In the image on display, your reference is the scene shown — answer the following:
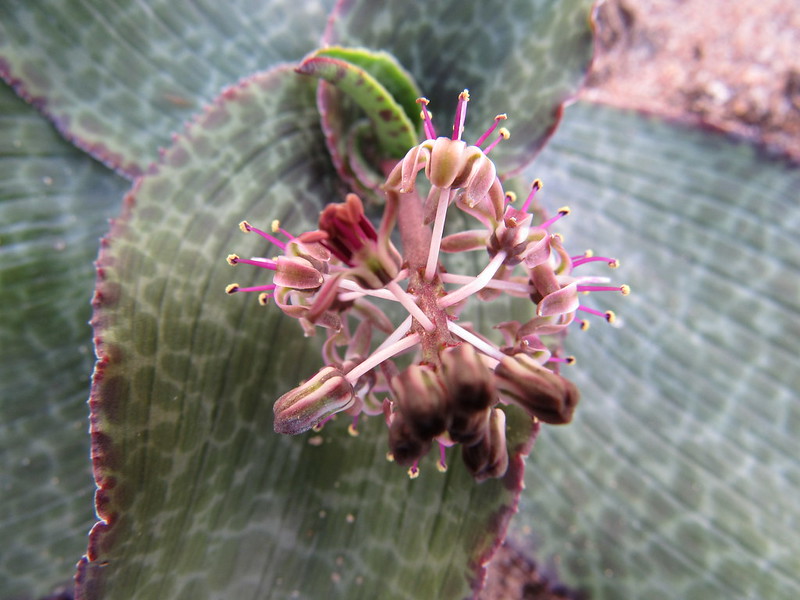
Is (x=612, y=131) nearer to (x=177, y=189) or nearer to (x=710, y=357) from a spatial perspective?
(x=710, y=357)

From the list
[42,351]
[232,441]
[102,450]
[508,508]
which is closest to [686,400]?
[508,508]

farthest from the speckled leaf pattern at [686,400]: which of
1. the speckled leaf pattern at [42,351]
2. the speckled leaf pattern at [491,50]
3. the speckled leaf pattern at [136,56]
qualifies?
the speckled leaf pattern at [42,351]

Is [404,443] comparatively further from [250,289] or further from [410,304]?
[250,289]

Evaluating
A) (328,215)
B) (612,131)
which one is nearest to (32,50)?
(328,215)

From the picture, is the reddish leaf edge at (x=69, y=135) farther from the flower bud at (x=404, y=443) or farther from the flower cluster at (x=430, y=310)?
the flower bud at (x=404, y=443)

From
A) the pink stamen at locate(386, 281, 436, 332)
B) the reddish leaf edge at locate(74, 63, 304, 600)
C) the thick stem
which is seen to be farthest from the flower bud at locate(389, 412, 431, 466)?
the reddish leaf edge at locate(74, 63, 304, 600)

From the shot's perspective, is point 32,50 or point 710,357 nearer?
point 32,50
